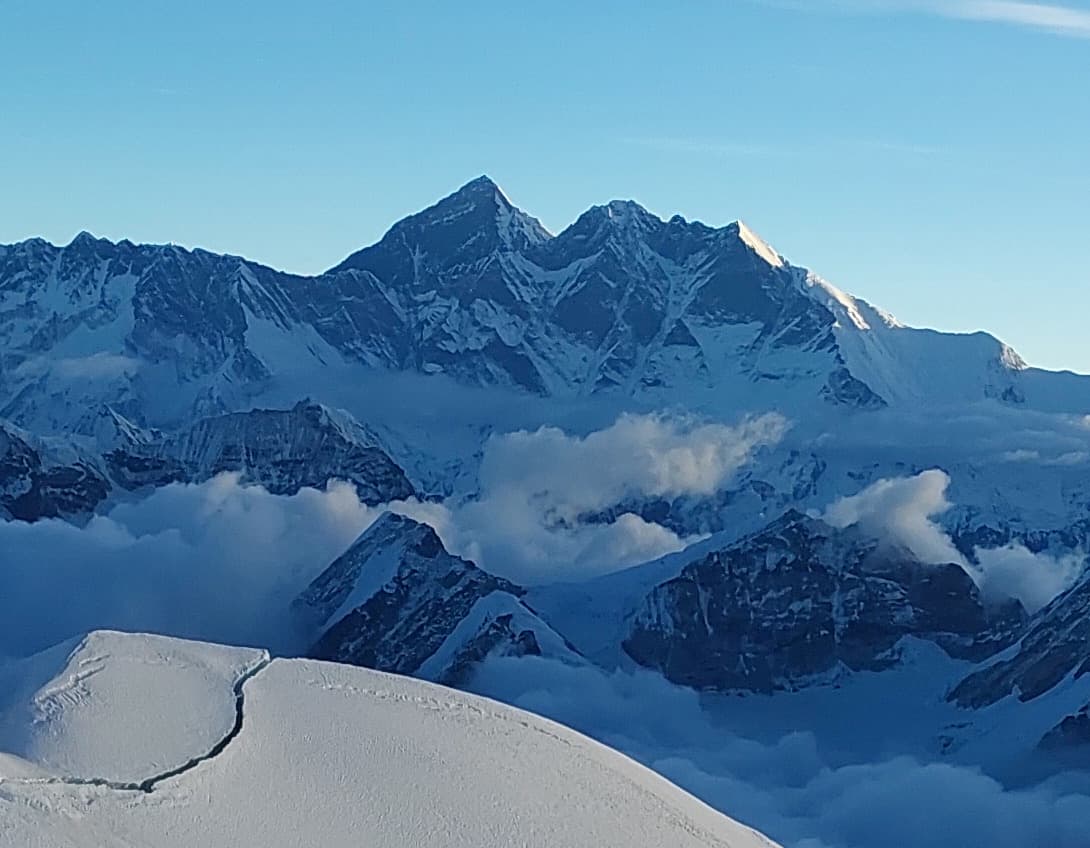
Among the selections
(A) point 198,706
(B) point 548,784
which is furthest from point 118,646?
(B) point 548,784

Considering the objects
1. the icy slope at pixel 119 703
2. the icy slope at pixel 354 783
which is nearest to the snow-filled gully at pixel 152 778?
the icy slope at pixel 354 783

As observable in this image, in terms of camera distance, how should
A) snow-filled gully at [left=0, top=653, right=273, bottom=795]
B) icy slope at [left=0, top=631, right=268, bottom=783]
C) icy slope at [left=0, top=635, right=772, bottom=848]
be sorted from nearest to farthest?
icy slope at [left=0, top=635, right=772, bottom=848]
snow-filled gully at [left=0, top=653, right=273, bottom=795]
icy slope at [left=0, top=631, right=268, bottom=783]

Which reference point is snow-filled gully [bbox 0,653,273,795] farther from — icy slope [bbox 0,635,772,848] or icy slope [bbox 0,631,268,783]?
icy slope [bbox 0,631,268,783]

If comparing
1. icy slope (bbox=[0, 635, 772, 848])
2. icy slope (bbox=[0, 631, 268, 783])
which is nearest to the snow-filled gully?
icy slope (bbox=[0, 635, 772, 848])

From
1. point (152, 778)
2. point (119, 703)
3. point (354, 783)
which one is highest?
point (119, 703)

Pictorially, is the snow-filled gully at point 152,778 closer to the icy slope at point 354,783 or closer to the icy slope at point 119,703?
the icy slope at point 354,783

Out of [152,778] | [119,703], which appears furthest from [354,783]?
[119,703]

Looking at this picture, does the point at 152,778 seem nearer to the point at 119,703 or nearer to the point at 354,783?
the point at 119,703

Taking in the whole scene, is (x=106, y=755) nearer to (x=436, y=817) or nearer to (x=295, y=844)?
(x=295, y=844)

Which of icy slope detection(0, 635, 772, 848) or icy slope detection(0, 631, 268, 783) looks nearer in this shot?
icy slope detection(0, 635, 772, 848)
